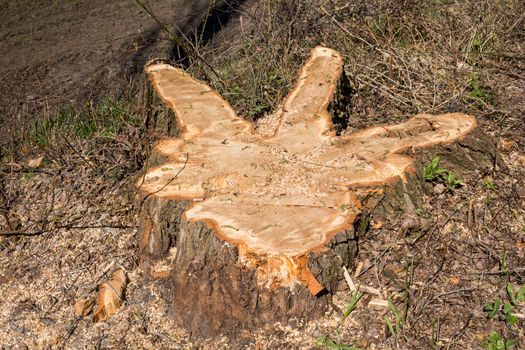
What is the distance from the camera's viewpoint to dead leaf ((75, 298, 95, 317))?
272 cm

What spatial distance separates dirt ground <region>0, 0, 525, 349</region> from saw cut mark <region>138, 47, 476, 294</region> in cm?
27

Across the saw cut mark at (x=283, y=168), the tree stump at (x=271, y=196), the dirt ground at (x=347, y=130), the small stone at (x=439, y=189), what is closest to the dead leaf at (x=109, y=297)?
the dirt ground at (x=347, y=130)

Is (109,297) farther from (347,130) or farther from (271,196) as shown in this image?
(347,130)

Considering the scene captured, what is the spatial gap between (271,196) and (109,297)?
0.87m

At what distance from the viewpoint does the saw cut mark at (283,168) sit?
2.40 m

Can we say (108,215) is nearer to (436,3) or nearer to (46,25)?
(436,3)

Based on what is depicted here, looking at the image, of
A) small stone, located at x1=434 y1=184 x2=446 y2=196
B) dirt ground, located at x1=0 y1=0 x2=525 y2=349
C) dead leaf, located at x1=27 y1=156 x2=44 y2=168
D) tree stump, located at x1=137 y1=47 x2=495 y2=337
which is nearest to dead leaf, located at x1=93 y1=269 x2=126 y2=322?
dirt ground, located at x1=0 y1=0 x2=525 y2=349

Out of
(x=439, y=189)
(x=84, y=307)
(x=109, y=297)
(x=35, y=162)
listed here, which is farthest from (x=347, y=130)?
(x=35, y=162)

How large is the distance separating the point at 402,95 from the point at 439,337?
6.13 feet

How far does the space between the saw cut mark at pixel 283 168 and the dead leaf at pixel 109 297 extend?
0.46 metres

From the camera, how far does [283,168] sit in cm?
278

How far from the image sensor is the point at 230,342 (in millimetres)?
2438

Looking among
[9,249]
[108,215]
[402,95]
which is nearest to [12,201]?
[9,249]

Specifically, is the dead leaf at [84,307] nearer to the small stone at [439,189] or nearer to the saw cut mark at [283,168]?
the saw cut mark at [283,168]
